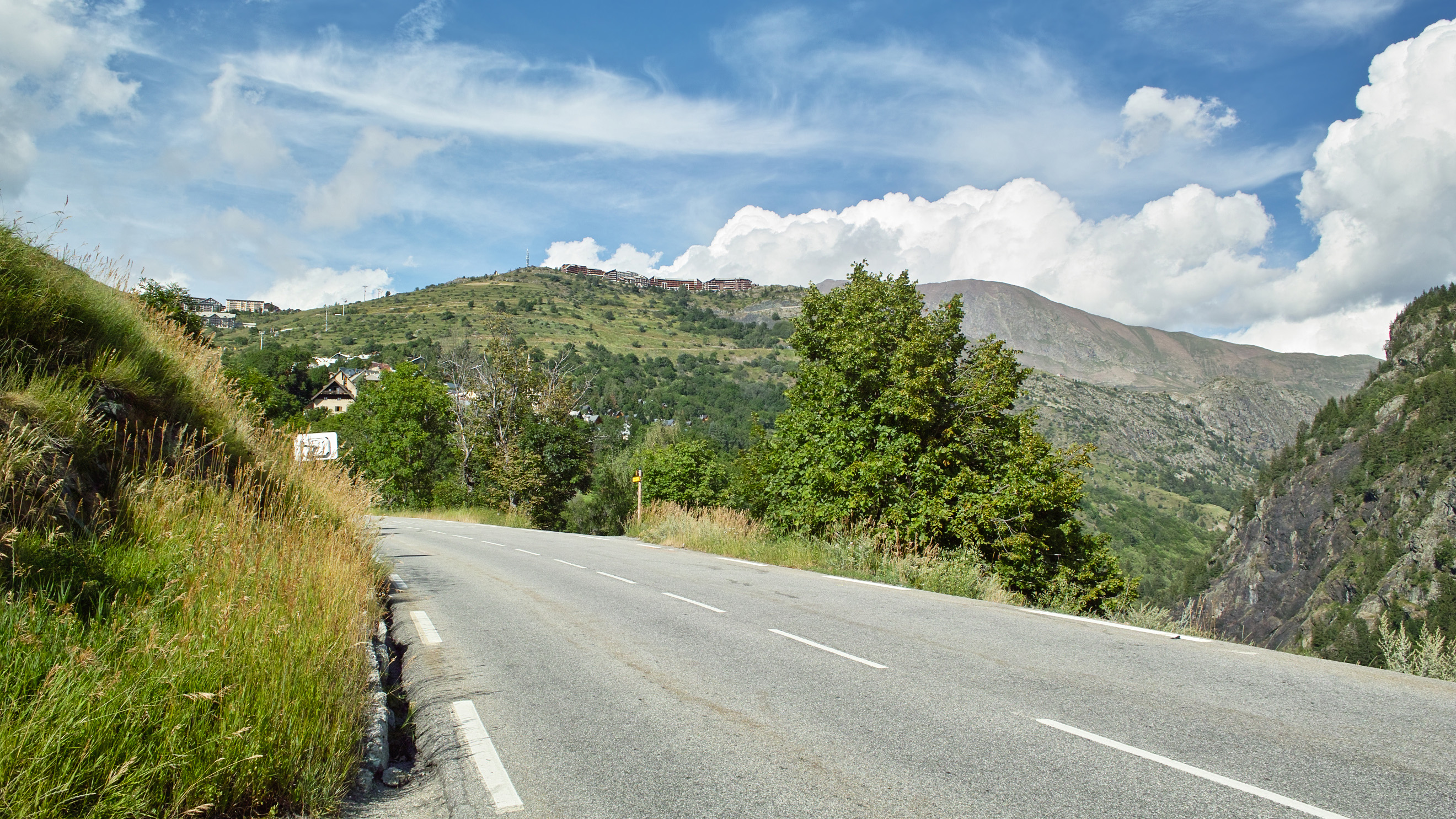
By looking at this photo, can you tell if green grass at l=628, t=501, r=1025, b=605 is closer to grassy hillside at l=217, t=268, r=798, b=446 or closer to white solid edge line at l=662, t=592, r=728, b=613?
white solid edge line at l=662, t=592, r=728, b=613

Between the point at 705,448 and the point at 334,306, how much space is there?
495 ft

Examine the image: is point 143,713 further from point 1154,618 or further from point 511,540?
point 511,540

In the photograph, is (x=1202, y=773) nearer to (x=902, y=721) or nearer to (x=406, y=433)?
(x=902, y=721)

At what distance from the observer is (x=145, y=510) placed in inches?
232

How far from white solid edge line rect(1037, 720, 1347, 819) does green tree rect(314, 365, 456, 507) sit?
4947cm

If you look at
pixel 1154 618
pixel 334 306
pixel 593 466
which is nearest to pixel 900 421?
pixel 1154 618

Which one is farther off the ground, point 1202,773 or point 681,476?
point 681,476

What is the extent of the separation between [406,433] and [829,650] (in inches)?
1973

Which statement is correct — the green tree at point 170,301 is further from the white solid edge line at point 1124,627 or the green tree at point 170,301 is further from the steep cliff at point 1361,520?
the steep cliff at point 1361,520

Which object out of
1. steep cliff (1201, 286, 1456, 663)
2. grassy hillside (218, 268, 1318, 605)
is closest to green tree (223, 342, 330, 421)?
grassy hillside (218, 268, 1318, 605)

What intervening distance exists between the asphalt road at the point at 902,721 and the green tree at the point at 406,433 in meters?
46.3

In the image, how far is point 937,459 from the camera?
1722 centimetres

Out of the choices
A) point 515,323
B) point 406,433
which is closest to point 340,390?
point 515,323

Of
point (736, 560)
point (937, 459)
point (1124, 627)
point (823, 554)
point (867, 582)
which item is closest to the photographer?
point (1124, 627)
